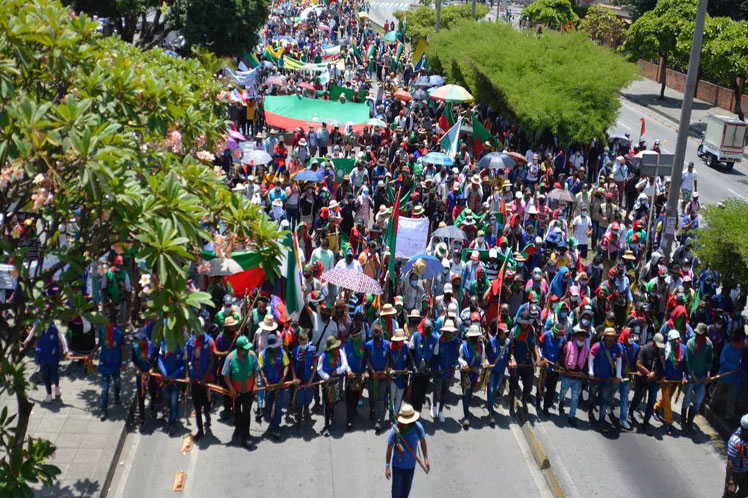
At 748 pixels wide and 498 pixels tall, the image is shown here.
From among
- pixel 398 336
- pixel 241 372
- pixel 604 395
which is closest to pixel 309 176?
pixel 398 336

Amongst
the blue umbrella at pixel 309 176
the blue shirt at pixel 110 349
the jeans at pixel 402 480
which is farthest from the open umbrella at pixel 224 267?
the blue umbrella at pixel 309 176

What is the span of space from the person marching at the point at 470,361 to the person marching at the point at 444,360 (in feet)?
0.41

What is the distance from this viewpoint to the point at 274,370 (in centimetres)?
1187

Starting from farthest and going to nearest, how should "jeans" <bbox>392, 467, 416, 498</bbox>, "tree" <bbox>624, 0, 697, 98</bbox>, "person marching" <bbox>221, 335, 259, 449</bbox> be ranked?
"tree" <bbox>624, 0, 697, 98</bbox>
"person marching" <bbox>221, 335, 259, 449</bbox>
"jeans" <bbox>392, 467, 416, 498</bbox>

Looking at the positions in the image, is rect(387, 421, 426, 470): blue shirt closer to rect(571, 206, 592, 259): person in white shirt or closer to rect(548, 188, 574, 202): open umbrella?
rect(571, 206, 592, 259): person in white shirt

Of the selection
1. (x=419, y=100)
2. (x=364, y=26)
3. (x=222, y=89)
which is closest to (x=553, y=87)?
(x=419, y=100)

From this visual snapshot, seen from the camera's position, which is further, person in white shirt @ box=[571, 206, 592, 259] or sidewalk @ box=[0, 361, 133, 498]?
person in white shirt @ box=[571, 206, 592, 259]

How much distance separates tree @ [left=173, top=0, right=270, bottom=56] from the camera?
3975 cm

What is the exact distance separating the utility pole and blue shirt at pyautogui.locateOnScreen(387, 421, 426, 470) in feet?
30.1

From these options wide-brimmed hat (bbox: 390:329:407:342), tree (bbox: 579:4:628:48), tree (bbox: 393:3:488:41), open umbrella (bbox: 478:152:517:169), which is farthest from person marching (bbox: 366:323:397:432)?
tree (bbox: 579:4:628:48)

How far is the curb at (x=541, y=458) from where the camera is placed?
10797mm

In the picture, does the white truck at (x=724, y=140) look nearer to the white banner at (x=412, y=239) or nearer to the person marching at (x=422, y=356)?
the white banner at (x=412, y=239)

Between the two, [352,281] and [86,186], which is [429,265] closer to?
[352,281]

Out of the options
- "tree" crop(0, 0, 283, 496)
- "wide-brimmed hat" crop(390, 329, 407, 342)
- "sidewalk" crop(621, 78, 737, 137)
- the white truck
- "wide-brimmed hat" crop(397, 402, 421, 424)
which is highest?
"tree" crop(0, 0, 283, 496)
